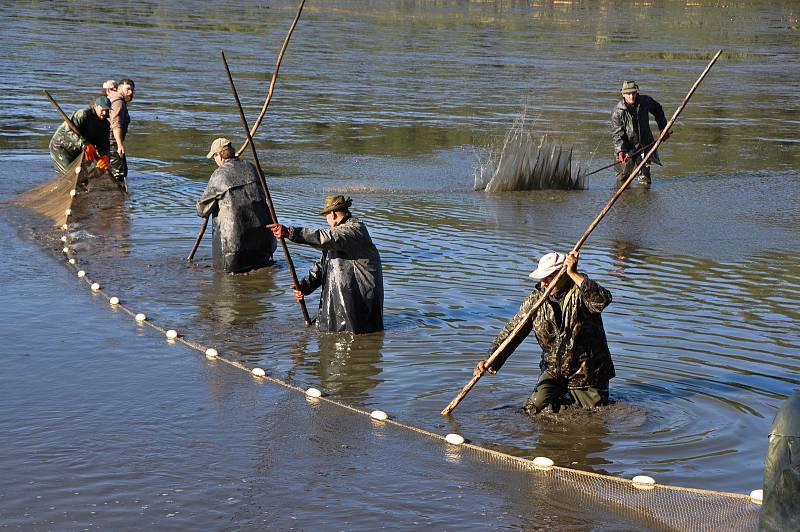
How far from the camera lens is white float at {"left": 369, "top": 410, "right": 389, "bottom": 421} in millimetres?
7121

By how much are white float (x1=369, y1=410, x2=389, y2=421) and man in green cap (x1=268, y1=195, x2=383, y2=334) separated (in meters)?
1.69

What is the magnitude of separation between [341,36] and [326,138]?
1799 cm

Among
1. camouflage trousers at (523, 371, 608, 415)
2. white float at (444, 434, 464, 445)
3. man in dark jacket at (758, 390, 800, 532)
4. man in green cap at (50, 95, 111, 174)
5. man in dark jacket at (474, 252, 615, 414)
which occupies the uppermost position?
man in green cap at (50, 95, 111, 174)

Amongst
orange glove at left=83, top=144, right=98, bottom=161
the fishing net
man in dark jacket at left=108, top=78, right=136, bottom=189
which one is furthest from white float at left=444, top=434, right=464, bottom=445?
man in dark jacket at left=108, top=78, right=136, bottom=189

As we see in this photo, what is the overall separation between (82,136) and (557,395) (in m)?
8.39

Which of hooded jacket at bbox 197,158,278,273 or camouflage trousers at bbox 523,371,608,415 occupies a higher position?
hooded jacket at bbox 197,158,278,273

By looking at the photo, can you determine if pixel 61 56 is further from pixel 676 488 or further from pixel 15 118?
pixel 676 488

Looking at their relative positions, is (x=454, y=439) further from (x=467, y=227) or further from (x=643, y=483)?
(x=467, y=227)

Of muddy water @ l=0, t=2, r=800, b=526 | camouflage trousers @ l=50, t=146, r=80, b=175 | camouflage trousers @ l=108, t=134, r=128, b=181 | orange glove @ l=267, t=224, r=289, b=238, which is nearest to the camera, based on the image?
muddy water @ l=0, t=2, r=800, b=526

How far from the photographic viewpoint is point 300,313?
962 cm

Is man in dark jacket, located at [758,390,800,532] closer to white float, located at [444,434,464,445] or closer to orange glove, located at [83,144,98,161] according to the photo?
white float, located at [444,434,464,445]

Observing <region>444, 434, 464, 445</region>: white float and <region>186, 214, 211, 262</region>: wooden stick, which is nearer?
<region>444, 434, 464, 445</region>: white float

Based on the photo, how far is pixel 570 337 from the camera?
6.93 metres

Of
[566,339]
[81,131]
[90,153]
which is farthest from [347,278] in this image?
[81,131]
